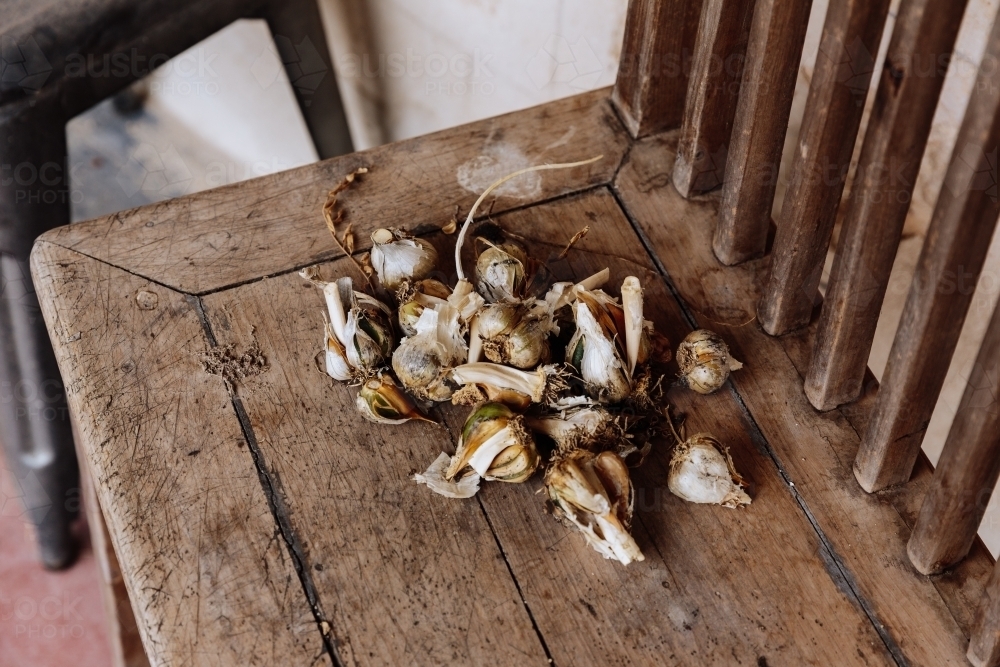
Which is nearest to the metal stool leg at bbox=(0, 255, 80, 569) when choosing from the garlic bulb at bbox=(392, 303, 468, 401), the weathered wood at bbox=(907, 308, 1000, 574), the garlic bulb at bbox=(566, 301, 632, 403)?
the garlic bulb at bbox=(392, 303, 468, 401)

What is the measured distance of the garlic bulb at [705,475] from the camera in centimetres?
66

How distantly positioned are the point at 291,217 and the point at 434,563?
35cm

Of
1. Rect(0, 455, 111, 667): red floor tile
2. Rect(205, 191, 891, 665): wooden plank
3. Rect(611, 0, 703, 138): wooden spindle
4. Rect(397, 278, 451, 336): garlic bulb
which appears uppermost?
Rect(611, 0, 703, 138): wooden spindle

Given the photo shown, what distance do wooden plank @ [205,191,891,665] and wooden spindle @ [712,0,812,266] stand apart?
149 mm

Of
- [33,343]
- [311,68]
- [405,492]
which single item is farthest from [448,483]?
[311,68]

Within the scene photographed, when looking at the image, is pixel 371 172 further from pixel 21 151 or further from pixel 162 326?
pixel 21 151

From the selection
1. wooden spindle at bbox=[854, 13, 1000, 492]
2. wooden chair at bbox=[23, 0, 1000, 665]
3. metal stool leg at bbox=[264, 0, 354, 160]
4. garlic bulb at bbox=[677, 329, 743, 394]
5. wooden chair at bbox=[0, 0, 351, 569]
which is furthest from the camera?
metal stool leg at bbox=[264, 0, 354, 160]

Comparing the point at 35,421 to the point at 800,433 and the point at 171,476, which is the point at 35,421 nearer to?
the point at 171,476

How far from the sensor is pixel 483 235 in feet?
2.64

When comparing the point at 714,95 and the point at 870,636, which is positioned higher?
the point at 714,95

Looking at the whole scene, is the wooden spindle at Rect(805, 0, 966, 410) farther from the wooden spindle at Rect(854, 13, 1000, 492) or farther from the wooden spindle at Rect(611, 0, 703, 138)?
the wooden spindle at Rect(611, 0, 703, 138)

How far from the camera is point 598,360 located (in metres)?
0.68

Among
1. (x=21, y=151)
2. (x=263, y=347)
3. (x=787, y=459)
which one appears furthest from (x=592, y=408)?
(x=21, y=151)

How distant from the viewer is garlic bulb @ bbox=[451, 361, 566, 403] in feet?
2.23
